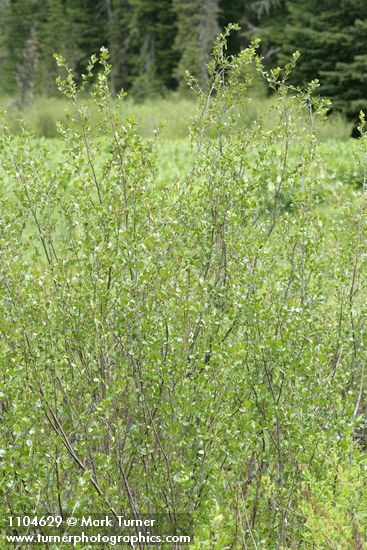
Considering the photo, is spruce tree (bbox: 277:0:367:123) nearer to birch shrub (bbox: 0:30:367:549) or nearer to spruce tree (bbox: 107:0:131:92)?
spruce tree (bbox: 107:0:131:92)

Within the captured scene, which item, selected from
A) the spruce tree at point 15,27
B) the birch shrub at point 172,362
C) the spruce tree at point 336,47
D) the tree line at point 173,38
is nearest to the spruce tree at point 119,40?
the tree line at point 173,38

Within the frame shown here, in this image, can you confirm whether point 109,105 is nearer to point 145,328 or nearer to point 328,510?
point 145,328

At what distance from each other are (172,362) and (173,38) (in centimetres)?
3855

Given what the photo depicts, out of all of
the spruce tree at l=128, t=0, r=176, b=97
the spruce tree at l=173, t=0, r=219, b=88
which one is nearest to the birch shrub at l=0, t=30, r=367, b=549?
the spruce tree at l=173, t=0, r=219, b=88

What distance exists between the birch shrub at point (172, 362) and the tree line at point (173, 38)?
877 inches

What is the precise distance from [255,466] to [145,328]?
129cm

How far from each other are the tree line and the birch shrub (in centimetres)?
2227

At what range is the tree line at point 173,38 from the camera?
29047mm

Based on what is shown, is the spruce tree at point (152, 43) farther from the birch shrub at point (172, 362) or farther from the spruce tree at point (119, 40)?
the birch shrub at point (172, 362)

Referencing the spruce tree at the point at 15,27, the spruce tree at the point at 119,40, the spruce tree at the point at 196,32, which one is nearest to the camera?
the spruce tree at the point at 196,32

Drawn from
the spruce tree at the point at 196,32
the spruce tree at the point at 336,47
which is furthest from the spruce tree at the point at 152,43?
the spruce tree at the point at 336,47

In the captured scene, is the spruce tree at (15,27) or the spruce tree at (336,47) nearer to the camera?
the spruce tree at (336,47)

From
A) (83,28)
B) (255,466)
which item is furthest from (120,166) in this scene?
(83,28)

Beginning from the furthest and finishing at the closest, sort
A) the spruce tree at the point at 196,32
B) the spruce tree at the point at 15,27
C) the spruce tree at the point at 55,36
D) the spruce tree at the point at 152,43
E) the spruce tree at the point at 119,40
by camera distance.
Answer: the spruce tree at the point at 15,27, the spruce tree at the point at 55,36, the spruce tree at the point at 119,40, the spruce tree at the point at 152,43, the spruce tree at the point at 196,32
